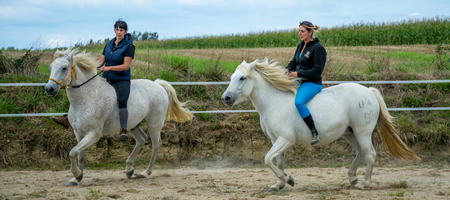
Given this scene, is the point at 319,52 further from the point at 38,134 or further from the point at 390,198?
the point at 38,134

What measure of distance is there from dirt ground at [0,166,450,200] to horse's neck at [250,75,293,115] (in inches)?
44.0

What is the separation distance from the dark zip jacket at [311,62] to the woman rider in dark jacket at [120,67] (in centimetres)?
246

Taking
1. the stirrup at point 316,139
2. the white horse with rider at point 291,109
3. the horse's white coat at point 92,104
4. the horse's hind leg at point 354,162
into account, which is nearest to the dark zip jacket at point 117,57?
the horse's white coat at point 92,104

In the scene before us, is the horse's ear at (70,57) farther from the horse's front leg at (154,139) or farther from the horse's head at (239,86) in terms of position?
the horse's head at (239,86)

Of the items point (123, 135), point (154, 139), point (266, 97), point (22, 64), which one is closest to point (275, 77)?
point (266, 97)

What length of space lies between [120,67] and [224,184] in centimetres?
231

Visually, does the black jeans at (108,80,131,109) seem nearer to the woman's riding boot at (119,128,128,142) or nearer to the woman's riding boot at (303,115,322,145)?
the woman's riding boot at (119,128,128,142)

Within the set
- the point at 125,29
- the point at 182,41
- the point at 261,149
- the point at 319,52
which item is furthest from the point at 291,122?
the point at 182,41

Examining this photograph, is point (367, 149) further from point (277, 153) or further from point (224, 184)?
point (224, 184)

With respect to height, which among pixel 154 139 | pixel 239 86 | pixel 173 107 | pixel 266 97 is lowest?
pixel 154 139

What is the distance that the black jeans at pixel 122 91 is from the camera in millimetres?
5648

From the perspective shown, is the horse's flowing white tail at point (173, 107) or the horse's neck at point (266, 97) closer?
the horse's neck at point (266, 97)

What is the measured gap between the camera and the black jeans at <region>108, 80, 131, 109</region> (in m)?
5.65

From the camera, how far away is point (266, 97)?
514 cm
